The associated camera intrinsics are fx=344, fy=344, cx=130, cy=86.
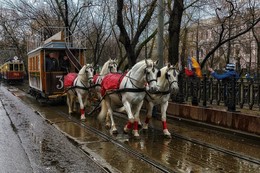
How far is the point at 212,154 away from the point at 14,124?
24.5 feet

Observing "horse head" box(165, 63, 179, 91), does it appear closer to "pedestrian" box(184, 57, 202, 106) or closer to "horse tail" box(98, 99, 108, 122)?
"horse tail" box(98, 99, 108, 122)

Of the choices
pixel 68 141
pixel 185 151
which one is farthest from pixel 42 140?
pixel 185 151

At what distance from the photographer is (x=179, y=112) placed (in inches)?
517

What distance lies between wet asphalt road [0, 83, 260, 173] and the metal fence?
4.11 feet

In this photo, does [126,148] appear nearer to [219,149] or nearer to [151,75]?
[151,75]

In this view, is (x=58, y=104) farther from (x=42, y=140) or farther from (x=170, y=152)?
(x=170, y=152)

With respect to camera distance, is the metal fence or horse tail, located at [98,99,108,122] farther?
horse tail, located at [98,99,108,122]

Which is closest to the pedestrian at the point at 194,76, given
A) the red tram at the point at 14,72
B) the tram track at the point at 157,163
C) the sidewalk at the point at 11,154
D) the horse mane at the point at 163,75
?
the tram track at the point at 157,163

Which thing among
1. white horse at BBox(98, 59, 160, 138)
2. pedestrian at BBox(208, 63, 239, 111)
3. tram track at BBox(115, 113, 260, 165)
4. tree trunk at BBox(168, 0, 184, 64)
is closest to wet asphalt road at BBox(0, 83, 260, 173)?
tram track at BBox(115, 113, 260, 165)

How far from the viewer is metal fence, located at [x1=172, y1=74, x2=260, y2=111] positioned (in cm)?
1042

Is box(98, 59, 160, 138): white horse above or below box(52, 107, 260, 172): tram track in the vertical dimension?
above

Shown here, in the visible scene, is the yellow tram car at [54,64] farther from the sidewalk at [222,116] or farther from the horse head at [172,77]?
the horse head at [172,77]

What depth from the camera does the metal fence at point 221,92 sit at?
10422 millimetres

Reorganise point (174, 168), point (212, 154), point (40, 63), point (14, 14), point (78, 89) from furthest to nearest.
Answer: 1. point (14, 14)
2. point (40, 63)
3. point (78, 89)
4. point (212, 154)
5. point (174, 168)
